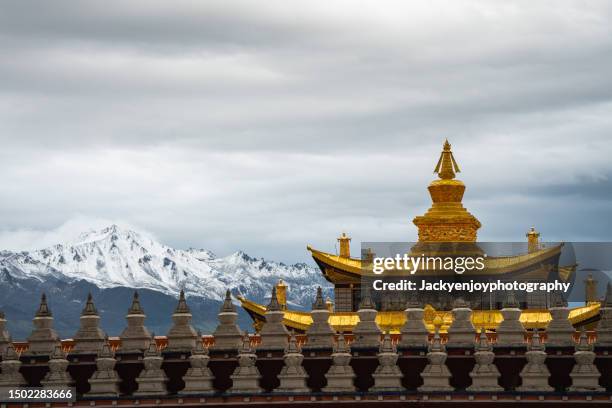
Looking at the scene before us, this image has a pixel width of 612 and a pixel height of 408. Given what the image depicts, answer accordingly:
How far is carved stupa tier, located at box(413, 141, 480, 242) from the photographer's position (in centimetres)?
12631

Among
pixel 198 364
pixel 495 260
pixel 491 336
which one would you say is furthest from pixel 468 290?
pixel 198 364

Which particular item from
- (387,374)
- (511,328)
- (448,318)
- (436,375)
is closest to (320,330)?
(387,374)

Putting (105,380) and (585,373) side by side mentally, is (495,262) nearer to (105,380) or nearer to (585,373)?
(585,373)

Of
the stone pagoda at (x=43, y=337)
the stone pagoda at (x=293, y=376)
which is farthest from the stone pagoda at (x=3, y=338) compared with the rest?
the stone pagoda at (x=293, y=376)

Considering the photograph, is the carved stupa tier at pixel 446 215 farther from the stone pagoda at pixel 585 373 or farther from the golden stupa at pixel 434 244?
the stone pagoda at pixel 585 373

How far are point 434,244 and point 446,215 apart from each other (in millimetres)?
2078

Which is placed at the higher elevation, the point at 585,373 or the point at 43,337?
the point at 43,337

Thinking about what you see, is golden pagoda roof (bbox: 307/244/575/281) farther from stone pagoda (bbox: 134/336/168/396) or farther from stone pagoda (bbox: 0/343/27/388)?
stone pagoda (bbox: 0/343/27/388)

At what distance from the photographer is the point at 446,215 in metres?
127

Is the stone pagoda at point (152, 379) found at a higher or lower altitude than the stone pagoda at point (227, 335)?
lower

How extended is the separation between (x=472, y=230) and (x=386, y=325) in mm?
11171

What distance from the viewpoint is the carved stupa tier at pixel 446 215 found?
4973 inches

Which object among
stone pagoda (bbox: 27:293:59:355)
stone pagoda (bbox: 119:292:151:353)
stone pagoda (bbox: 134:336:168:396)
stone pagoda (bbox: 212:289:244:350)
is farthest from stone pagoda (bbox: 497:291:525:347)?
stone pagoda (bbox: 27:293:59:355)

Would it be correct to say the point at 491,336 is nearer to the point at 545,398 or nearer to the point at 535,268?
the point at 545,398
